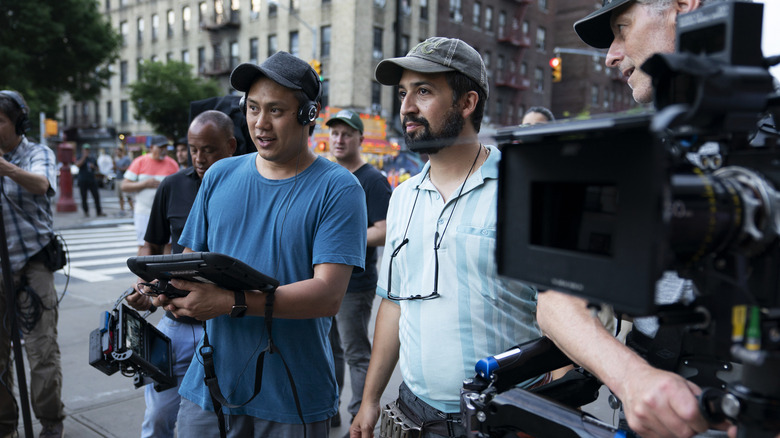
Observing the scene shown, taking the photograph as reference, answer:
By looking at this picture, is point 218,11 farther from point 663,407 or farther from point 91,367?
point 663,407

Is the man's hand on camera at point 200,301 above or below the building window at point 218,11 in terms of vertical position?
below

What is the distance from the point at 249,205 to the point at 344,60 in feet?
95.3

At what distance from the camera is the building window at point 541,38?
1559 inches

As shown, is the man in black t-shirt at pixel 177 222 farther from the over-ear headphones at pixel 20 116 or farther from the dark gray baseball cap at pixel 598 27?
the dark gray baseball cap at pixel 598 27

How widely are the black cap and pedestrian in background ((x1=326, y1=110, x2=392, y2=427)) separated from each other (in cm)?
164

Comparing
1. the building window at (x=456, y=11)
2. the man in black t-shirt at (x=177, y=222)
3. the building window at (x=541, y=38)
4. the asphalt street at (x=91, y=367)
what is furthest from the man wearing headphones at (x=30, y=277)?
the building window at (x=541, y=38)

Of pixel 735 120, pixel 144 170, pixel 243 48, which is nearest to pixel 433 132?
pixel 735 120

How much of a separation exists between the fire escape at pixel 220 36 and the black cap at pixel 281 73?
3609 cm

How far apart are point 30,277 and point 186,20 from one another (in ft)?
131

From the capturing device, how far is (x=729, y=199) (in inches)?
35.3

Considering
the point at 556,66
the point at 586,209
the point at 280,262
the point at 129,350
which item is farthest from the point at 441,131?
the point at 556,66

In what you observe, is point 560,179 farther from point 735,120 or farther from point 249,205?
point 249,205

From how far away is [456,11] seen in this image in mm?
34031

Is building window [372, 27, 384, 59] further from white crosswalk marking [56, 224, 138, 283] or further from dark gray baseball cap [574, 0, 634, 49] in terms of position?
dark gray baseball cap [574, 0, 634, 49]
